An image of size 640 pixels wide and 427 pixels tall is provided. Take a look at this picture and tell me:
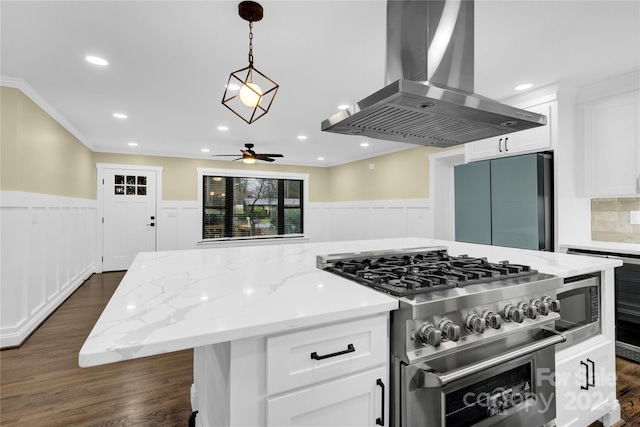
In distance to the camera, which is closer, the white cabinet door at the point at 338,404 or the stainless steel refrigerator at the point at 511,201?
the white cabinet door at the point at 338,404

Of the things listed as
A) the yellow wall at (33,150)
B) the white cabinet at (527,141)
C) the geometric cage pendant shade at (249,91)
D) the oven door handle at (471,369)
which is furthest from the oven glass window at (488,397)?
the yellow wall at (33,150)

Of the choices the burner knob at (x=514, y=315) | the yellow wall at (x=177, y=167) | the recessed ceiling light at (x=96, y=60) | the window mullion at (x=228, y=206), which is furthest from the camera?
the window mullion at (x=228, y=206)

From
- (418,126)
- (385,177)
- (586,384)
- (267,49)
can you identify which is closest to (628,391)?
(586,384)

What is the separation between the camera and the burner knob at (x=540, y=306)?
1.31 meters

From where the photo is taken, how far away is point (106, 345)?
2.31 ft

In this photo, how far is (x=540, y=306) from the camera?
51.8 inches

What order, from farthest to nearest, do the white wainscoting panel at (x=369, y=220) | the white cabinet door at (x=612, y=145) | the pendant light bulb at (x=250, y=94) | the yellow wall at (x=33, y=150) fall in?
the white wainscoting panel at (x=369, y=220) → the yellow wall at (x=33, y=150) → the white cabinet door at (x=612, y=145) → the pendant light bulb at (x=250, y=94)

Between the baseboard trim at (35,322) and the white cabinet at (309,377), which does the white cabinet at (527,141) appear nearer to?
the white cabinet at (309,377)

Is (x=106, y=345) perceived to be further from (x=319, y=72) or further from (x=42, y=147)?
(x=42, y=147)

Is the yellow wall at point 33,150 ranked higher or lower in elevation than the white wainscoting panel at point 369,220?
higher

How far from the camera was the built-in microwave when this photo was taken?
5.19 ft

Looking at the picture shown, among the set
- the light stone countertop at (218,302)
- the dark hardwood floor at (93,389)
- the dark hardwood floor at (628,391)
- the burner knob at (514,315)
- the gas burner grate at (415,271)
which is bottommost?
the dark hardwood floor at (628,391)

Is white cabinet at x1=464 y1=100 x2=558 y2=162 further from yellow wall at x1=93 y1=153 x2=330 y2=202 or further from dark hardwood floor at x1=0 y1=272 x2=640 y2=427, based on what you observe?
yellow wall at x1=93 y1=153 x2=330 y2=202

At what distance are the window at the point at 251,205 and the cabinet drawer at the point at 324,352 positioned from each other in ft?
21.0
